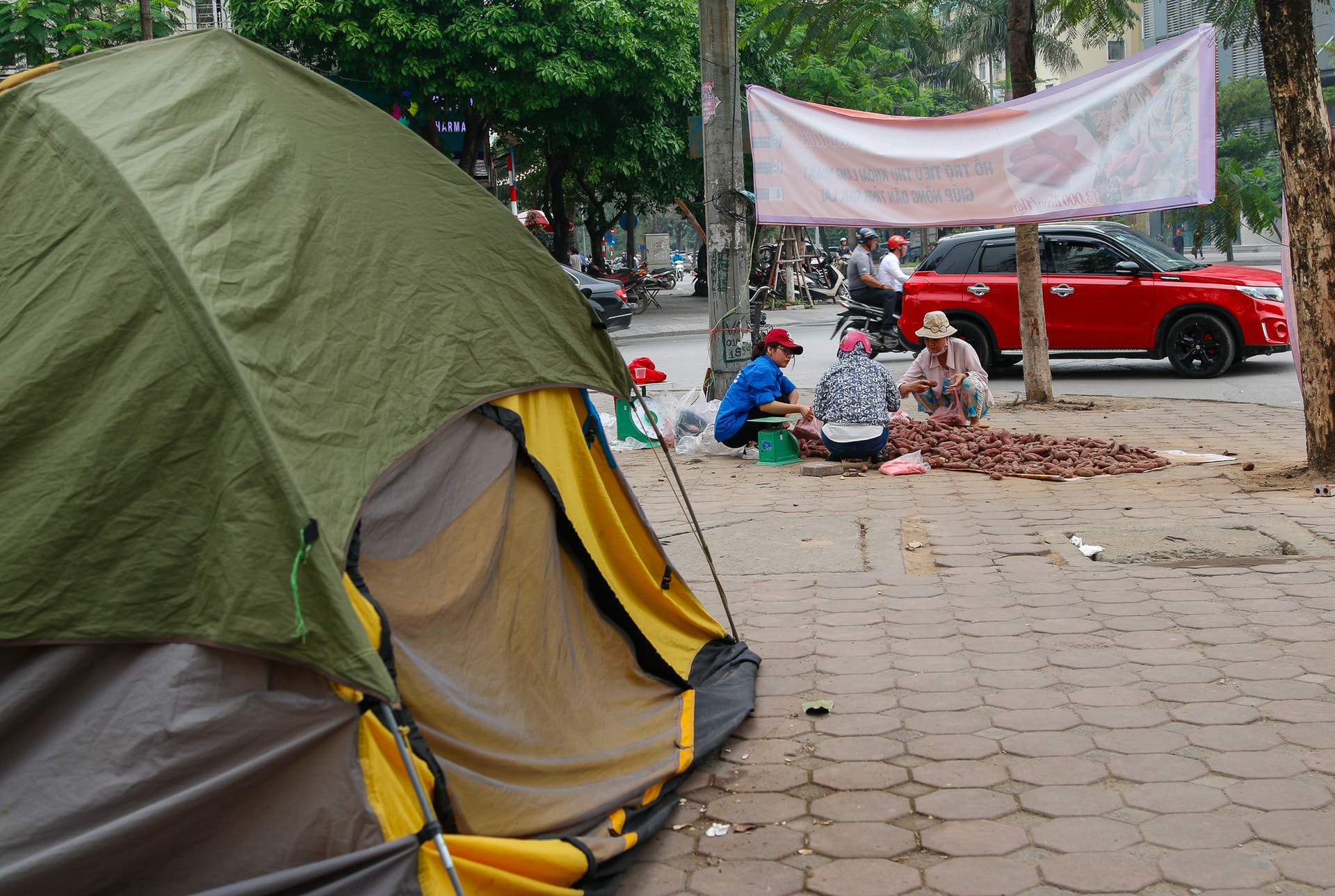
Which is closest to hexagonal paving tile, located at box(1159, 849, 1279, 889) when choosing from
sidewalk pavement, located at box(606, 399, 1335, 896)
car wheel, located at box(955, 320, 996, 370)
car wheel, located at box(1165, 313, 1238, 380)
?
sidewalk pavement, located at box(606, 399, 1335, 896)

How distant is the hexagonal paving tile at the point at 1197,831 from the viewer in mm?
3127

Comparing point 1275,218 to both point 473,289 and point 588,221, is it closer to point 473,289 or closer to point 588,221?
point 473,289

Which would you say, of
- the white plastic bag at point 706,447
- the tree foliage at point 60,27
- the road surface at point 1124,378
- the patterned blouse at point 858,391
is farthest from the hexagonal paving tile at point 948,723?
the tree foliage at point 60,27

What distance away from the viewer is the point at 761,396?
29.2ft

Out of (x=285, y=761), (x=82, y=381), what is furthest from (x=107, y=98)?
(x=285, y=761)

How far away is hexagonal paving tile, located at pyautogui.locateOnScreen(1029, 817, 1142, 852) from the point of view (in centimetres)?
316

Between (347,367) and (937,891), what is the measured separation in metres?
2.03

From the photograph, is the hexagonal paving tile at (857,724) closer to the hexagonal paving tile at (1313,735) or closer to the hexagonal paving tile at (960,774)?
the hexagonal paving tile at (960,774)

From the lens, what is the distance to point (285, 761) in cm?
262

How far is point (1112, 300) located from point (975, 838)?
999 centimetres

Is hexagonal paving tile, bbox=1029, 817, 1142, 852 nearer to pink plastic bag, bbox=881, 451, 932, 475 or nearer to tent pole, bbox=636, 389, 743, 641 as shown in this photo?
tent pole, bbox=636, 389, 743, 641

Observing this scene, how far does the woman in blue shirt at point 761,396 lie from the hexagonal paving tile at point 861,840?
549 centimetres

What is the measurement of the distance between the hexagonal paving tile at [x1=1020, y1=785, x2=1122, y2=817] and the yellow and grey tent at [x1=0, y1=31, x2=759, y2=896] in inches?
40.7

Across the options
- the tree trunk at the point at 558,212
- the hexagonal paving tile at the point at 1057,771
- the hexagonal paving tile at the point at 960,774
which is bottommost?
the hexagonal paving tile at the point at 960,774
